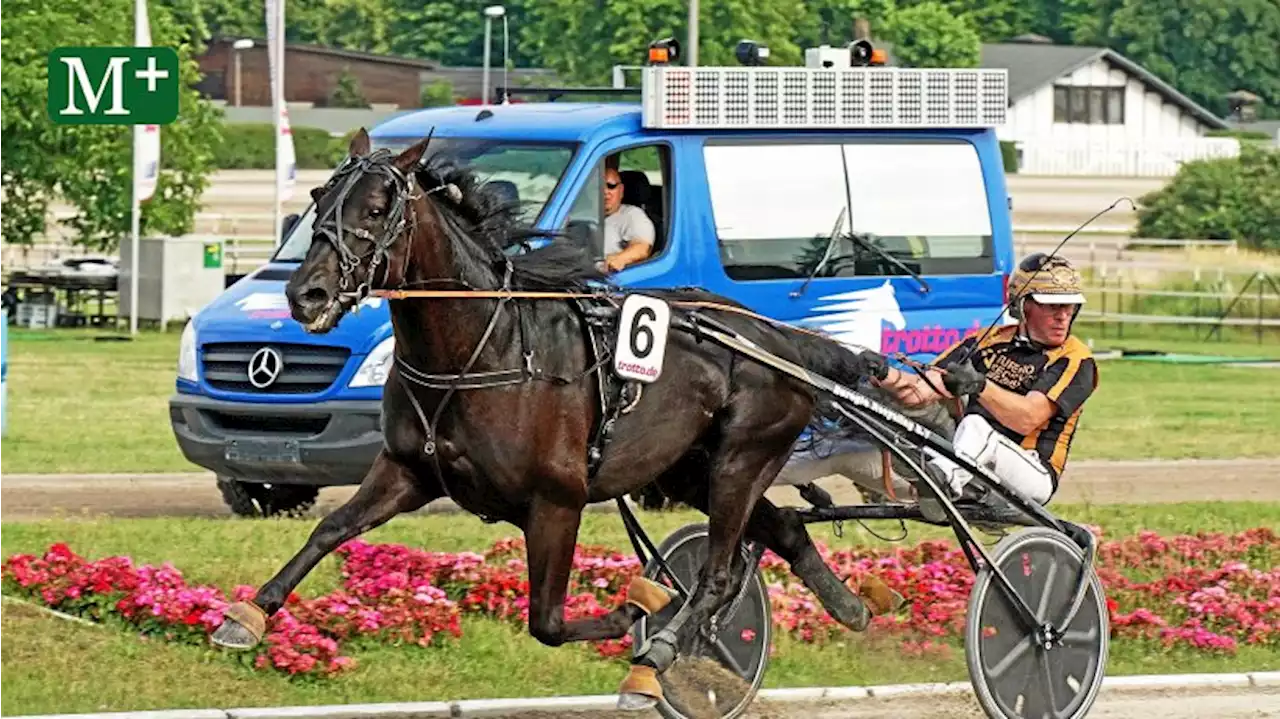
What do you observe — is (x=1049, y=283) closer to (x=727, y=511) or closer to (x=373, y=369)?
(x=727, y=511)

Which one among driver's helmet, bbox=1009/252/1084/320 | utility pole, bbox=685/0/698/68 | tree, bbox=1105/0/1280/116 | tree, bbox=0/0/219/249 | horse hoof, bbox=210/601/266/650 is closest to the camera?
horse hoof, bbox=210/601/266/650

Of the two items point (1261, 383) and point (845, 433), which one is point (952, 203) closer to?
point (845, 433)

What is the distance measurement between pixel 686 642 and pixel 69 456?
10.8 meters

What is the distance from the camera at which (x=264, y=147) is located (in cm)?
7931

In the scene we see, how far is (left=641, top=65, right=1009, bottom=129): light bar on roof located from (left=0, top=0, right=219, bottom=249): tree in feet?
63.6

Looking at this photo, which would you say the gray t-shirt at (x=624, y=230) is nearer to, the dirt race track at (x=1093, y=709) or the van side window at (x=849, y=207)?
the van side window at (x=849, y=207)

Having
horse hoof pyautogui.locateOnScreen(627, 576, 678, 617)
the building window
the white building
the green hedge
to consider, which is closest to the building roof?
the white building

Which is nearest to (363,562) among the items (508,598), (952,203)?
(508,598)

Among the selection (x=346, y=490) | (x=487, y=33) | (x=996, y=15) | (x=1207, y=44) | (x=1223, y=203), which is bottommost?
(x=346, y=490)

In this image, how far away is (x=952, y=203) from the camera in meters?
16.0

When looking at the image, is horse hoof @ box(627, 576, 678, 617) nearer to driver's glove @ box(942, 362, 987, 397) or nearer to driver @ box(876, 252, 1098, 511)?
driver @ box(876, 252, 1098, 511)

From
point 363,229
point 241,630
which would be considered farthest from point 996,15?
point 241,630

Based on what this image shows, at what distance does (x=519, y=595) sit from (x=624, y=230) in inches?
156

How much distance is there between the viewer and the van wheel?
49.6 ft
